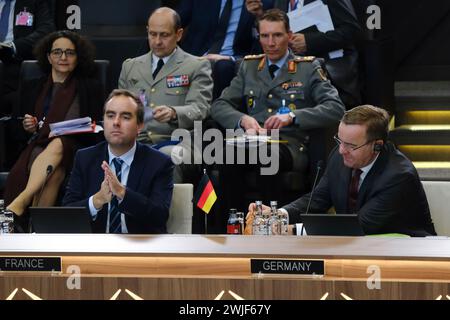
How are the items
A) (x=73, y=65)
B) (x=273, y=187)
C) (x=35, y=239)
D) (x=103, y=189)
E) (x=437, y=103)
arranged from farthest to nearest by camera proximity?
(x=437, y=103)
(x=73, y=65)
(x=273, y=187)
(x=103, y=189)
(x=35, y=239)

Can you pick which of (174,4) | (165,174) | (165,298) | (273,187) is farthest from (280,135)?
(165,298)

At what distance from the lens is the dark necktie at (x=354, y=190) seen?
14.8 ft

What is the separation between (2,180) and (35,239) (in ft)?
7.31

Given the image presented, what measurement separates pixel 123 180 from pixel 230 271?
1.33m

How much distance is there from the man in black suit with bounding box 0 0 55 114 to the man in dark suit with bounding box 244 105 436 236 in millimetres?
2643

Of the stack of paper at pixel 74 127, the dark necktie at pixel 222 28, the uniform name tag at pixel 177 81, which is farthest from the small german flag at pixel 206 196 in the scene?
the dark necktie at pixel 222 28

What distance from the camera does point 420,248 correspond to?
3.50 metres

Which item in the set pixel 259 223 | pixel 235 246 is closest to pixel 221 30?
pixel 259 223

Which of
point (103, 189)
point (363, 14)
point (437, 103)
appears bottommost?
point (103, 189)

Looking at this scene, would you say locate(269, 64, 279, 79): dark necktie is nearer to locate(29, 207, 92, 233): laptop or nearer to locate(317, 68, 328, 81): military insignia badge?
locate(317, 68, 328, 81): military insignia badge

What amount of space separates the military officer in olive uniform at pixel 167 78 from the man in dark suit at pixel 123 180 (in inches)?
41.1

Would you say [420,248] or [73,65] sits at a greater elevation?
[73,65]

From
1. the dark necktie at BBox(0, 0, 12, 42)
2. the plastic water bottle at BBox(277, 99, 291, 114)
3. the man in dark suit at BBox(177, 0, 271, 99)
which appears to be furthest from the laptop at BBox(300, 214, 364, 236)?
the dark necktie at BBox(0, 0, 12, 42)
